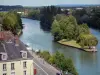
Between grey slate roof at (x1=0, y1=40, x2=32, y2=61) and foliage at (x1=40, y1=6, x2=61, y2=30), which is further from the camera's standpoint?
foliage at (x1=40, y1=6, x2=61, y2=30)

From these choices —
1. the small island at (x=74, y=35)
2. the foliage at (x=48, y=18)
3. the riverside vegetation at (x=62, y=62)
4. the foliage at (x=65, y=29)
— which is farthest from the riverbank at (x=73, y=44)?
the foliage at (x=48, y=18)

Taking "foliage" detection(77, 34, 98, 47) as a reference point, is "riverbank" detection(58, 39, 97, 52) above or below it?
below

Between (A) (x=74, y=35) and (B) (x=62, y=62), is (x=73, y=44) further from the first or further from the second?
(B) (x=62, y=62)

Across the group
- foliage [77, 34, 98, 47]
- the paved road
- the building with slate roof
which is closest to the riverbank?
foliage [77, 34, 98, 47]

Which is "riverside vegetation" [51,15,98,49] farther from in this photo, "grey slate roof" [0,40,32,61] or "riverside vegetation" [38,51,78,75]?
"grey slate roof" [0,40,32,61]

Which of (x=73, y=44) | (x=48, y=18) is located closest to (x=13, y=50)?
(x=73, y=44)

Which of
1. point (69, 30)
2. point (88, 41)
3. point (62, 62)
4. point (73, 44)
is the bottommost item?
point (73, 44)

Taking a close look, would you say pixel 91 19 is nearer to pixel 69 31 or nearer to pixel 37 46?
pixel 69 31

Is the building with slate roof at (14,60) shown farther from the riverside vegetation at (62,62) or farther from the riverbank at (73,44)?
the riverbank at (73,44)
